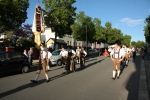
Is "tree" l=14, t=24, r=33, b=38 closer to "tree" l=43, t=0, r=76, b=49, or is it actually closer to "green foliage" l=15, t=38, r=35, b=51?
"tree" l=43, t=0, r=76, b=49

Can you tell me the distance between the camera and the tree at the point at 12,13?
57.4 feet

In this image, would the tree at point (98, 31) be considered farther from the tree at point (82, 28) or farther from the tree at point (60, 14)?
the tree at point (60, 14)

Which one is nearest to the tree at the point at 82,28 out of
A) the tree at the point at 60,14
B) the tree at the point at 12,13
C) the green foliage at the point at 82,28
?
the green foliage at the point at 82,28

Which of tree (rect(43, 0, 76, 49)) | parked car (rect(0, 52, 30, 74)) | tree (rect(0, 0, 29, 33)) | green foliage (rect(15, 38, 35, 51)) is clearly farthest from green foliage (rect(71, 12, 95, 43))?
parked car (rect(0, 52, 30, 74))

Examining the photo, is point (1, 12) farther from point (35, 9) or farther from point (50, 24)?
point (50, 24)

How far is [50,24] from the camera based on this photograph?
2881 centimetres

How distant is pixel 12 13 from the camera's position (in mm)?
18438

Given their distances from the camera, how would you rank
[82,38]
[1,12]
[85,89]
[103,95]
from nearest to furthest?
1. [103,95]
2. [85,89]
3. [1,12]
4. [82,38]

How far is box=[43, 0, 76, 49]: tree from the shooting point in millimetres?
27403

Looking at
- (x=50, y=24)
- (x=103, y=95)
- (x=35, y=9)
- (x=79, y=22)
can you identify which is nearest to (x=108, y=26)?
(x=79, y=22)

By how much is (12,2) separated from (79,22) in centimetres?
2230

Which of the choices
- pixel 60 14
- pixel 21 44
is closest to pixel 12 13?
pixel 21 44

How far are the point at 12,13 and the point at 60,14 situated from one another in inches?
397

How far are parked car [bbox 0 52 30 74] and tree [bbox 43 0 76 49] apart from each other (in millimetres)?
16372
